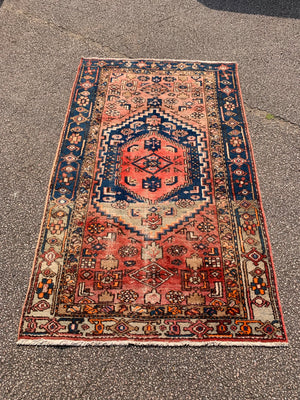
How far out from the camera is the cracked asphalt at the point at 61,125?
3.40 metres

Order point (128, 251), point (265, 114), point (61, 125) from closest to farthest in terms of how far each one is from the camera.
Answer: point (128, 251)
point (61, 125)
point (265, 114)

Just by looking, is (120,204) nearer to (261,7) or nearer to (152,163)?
(152,163)

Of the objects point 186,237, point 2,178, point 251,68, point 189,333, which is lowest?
point 189,333

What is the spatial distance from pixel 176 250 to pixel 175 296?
470 mm

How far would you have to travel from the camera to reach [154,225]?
4.35 m

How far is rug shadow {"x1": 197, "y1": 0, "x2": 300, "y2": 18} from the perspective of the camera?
7074mm

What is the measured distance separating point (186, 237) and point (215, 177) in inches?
33.4

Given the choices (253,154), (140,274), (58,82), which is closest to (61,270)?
(140,274)

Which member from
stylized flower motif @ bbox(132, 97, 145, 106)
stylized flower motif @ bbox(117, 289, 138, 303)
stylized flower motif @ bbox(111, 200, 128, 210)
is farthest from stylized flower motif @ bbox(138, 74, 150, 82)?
stylized flower motif @ bbox(117, 289, 138, 303)

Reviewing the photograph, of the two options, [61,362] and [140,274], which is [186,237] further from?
[61,362]

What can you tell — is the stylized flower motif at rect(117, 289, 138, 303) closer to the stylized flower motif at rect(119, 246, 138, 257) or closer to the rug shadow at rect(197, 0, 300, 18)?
the stylized flower motif at rect(119, 246, 138, 257)

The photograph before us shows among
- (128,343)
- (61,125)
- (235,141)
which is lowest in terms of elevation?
(128,343)

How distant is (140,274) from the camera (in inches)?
157

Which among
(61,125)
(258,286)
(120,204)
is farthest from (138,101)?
(258,286)
